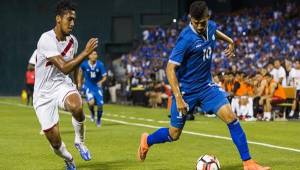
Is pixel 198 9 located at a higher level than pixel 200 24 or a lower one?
higher

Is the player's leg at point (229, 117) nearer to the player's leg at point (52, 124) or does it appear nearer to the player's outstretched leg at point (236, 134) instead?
the player's outstretched leg at point (236, 134)

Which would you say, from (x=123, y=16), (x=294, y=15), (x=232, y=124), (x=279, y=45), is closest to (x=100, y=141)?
(x=232, y=124)

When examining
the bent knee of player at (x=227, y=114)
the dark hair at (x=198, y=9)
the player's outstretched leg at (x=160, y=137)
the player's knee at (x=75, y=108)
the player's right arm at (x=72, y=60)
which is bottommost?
the player's outstretched leg at (x=160, y=137)

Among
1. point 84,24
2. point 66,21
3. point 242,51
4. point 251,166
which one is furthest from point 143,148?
point 84,24

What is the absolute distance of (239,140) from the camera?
35.4 ft

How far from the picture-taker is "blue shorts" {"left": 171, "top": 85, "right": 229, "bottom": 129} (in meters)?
11.1

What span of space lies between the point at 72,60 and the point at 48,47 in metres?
0.75

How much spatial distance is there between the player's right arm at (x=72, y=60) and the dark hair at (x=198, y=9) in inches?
65.6

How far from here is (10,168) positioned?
1177cm

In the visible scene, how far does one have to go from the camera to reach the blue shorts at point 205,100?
1109 centimetres

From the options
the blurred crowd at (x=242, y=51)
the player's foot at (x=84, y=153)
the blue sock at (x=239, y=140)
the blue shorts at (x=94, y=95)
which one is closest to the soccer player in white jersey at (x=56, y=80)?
the player's foot at (x=84, y=153)

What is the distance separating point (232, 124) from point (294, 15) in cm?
2998

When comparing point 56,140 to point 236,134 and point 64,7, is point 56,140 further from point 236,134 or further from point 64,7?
point 236,134

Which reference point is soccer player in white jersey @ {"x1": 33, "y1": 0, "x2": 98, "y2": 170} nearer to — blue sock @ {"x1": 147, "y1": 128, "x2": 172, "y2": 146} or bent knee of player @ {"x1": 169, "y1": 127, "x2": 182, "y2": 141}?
blue sock @ {"x1": 147, "y1": 128, "x2": 172, "y2": 146}
